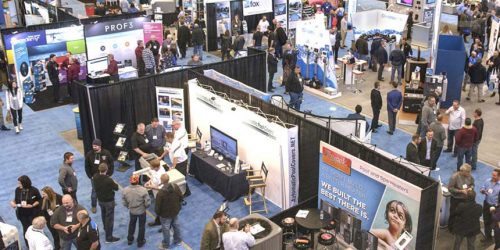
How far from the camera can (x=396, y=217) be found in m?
7.75

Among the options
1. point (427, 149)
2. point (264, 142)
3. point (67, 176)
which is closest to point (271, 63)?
point (264, 142)

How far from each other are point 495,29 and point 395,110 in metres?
6.36

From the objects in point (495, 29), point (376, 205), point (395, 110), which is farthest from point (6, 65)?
point (495, 29)

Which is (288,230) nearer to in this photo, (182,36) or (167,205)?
(167,205)

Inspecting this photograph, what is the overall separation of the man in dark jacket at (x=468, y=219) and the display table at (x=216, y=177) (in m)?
3.68

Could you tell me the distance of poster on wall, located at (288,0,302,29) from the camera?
20.2 m

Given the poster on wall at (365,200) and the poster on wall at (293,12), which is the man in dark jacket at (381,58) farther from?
the poster on wall at (365,200)

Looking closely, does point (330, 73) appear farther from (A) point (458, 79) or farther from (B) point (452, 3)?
(B) point (452, 3)

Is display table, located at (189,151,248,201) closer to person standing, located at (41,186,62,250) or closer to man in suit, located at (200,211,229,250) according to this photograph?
man in suit, located at (200,211,229,250)

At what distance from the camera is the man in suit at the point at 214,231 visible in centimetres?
770

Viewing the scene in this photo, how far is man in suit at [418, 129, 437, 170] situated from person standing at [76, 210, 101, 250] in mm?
5540

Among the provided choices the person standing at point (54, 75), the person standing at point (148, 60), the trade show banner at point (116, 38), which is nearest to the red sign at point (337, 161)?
the person standing at point (148, 60)

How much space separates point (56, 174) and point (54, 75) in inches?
175

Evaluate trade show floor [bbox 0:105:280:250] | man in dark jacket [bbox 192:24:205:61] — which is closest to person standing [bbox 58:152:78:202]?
trade show floor [bbox 0:105:280:250]
